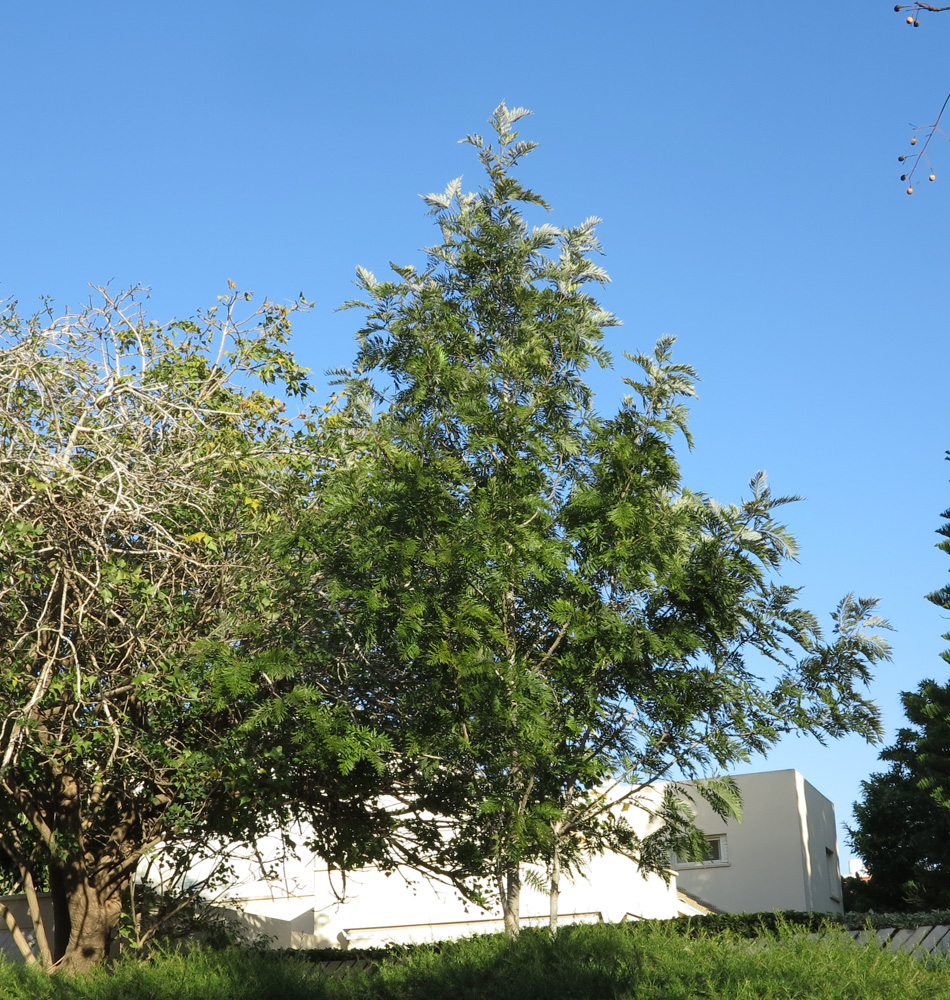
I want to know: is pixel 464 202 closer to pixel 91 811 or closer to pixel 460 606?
pixel 460 606

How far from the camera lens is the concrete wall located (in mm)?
25500

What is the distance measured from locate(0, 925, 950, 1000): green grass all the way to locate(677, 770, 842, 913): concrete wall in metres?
17.7

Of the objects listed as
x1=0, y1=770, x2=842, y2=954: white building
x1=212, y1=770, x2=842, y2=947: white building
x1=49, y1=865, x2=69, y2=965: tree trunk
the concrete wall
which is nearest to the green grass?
x1=49, y1=865, x2=69, y2=965: tree trunk

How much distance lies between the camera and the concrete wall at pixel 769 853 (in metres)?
25.5

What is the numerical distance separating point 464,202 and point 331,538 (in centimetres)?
390

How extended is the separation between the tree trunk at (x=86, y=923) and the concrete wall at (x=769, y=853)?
17.3 meters

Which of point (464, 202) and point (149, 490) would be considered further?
point (464, 202)

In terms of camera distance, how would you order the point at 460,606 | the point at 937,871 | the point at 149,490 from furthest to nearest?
1. the point at 937,871
2. the point at 149,490
3. the point at 460,606

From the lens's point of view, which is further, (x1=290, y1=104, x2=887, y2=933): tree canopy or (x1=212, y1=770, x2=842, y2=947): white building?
(x1=212, y1=770, x2=842, y2=947): white building

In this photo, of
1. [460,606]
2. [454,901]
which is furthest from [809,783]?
[460,606]

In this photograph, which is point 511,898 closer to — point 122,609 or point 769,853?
point 122,609

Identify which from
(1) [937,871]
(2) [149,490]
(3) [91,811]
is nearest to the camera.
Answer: (2) [149,490]

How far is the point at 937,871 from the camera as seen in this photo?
23203mm

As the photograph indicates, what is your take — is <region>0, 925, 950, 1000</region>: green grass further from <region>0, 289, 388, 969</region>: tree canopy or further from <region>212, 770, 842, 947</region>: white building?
<region>212, 770, 842, 947</region>: white building
